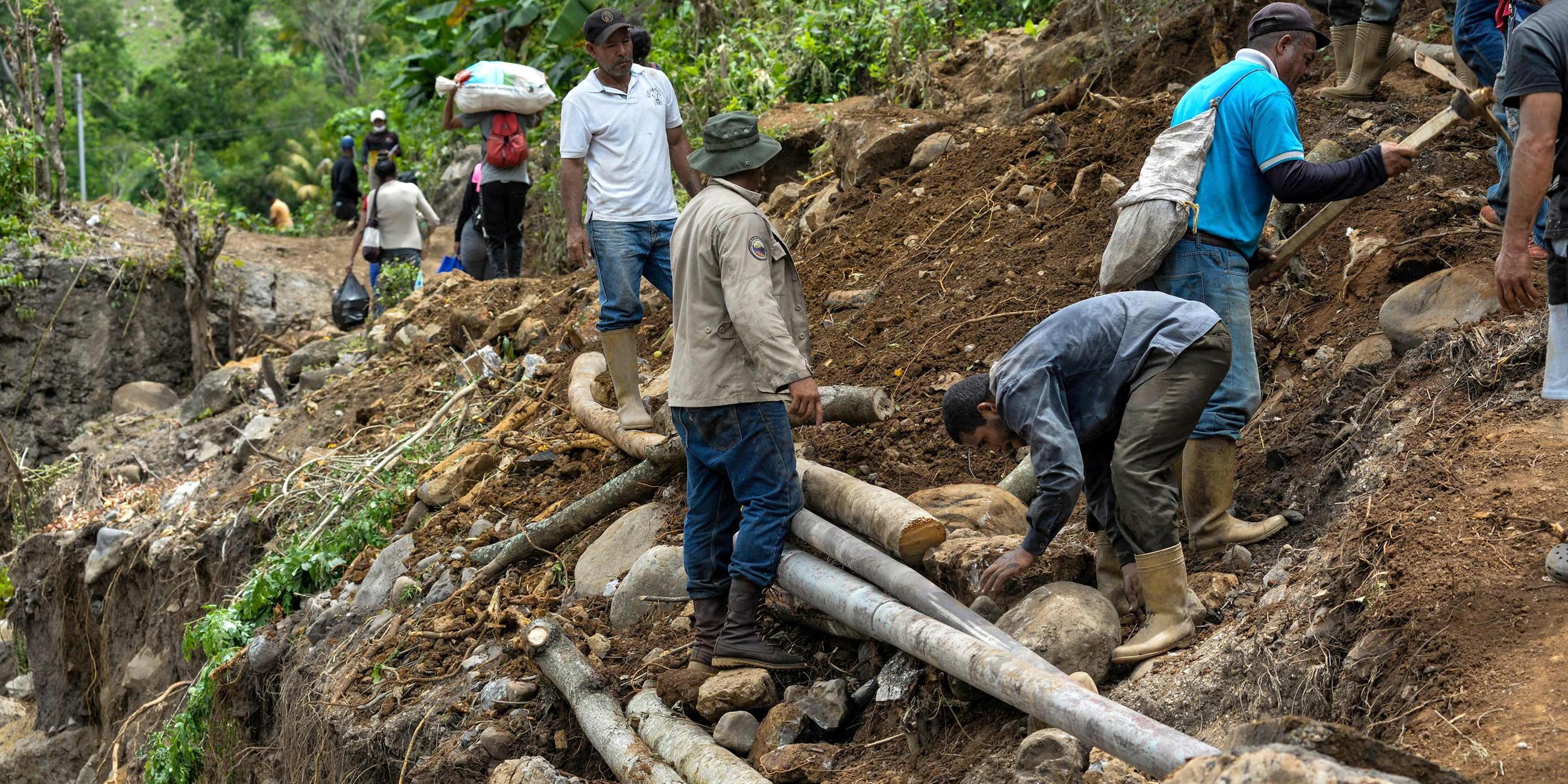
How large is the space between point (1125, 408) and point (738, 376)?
131 centimetres

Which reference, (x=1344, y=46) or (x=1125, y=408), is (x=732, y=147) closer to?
(x=1125, y=408)

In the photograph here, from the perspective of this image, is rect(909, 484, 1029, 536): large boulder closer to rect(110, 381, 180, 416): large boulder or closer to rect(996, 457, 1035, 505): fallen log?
rect(996, 457, 1035, 505): fallen log

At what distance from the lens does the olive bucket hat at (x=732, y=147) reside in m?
4.72

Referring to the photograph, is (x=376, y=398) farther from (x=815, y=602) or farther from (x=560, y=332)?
(x=815, y=602)

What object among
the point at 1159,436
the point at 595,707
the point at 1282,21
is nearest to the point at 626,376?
the point at 595,707

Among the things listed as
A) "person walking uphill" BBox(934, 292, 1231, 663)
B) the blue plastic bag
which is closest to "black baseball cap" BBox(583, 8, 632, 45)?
"person walking uphill" BBox(934, 292, 1231, 663)

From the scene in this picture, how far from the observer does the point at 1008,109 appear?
8.52m

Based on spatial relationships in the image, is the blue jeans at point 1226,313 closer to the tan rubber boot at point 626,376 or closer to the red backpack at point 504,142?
the tan rubber boot at point 626,376

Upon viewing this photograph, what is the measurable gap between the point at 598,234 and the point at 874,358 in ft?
4.76

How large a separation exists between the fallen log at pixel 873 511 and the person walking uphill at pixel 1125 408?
44cm

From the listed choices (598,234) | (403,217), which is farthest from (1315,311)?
(403,217)

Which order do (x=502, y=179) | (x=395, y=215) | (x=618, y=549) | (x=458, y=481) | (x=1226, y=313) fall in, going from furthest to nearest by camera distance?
(x=395, y=215)
(x=502, y=179)
(x=458, y=481)
(x=618, y=549)
(x=1226, y=313)

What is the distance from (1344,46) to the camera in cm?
668

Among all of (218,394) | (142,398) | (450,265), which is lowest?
(142,398)
